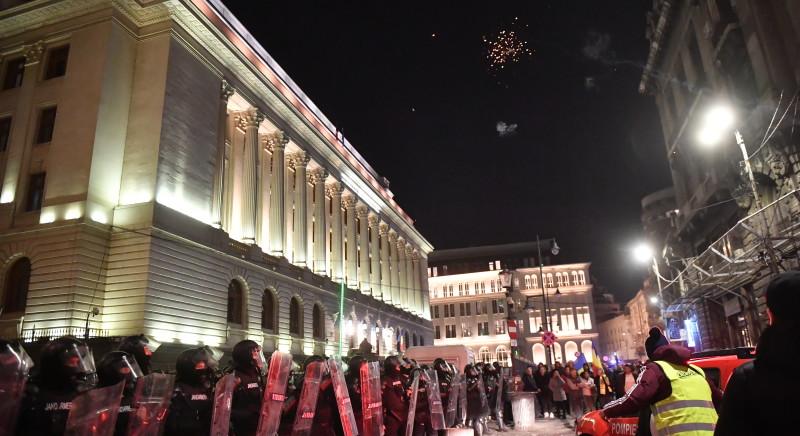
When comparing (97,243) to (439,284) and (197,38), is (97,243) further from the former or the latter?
(439,284)

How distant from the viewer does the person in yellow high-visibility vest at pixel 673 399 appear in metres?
4.74

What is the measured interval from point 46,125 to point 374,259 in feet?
113

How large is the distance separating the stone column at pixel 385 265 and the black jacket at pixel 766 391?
55986 mm

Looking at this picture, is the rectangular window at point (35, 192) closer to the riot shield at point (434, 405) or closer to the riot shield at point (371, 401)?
the riot shield at point (434, 405)

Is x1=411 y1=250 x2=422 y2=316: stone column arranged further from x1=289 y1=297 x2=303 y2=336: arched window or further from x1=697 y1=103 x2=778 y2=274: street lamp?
x1=697 y1=103 x2=778 y2=274: street lamp

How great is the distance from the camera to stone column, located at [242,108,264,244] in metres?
33.8

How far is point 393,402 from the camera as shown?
915cm

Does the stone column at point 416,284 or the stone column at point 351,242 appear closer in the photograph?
the stone column at point 351,242

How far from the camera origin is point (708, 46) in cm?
2697

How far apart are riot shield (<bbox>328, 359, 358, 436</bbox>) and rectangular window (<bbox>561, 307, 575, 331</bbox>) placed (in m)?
82.7

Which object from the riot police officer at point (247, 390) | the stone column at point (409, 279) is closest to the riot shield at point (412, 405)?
the riot police officer at point (247, 390)

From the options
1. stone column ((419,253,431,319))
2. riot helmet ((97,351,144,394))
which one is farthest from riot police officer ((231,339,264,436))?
stone column ((419,253,431,319))

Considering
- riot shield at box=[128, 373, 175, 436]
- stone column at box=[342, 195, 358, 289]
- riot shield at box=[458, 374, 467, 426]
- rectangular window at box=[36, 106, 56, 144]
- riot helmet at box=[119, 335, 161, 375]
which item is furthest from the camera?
stone column at box=[342, 195, 358, 289]

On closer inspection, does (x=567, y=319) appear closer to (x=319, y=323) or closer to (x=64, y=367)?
(x=319, y=323)
